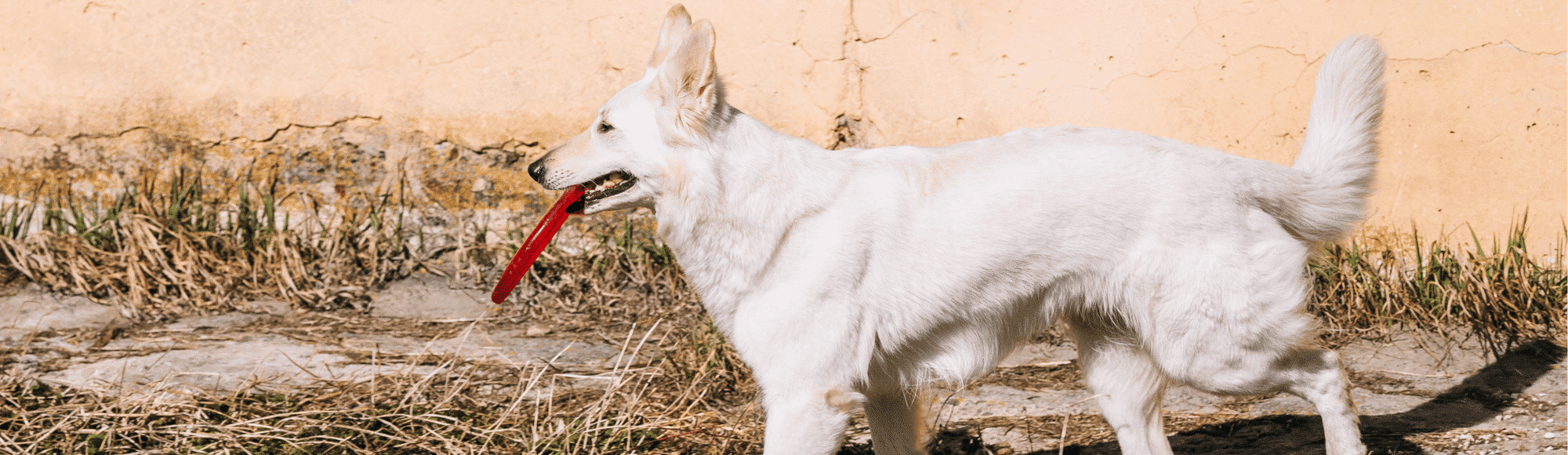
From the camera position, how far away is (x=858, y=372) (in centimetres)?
239

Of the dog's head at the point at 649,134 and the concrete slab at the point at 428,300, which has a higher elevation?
the dog's head at the point at 649,134

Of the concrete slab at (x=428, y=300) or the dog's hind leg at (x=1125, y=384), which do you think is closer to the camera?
the dog's hind leg at (x=1125, y=384)

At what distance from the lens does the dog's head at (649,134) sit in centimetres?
230

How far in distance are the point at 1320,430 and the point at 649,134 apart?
226 centimetres

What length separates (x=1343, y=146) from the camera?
2.64m

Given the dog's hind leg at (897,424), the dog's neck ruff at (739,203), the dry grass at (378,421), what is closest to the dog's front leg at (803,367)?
the dog's neck ruff at (739,203)

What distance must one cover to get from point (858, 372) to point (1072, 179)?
0.65 meters

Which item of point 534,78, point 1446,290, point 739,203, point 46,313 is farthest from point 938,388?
point 46,313

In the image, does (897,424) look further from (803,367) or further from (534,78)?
(534,78)

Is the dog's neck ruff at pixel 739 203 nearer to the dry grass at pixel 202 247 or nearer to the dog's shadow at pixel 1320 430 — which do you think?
the dog's shadow at pixel 1320 430

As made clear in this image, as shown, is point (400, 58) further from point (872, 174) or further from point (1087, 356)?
point (1087, 356)

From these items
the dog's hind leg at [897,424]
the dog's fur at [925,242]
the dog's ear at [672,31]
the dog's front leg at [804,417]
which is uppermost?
the dog's ear at [672,31]

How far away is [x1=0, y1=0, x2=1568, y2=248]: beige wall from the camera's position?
422cm

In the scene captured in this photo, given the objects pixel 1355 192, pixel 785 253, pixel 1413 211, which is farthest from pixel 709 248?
pixel 1413 211
